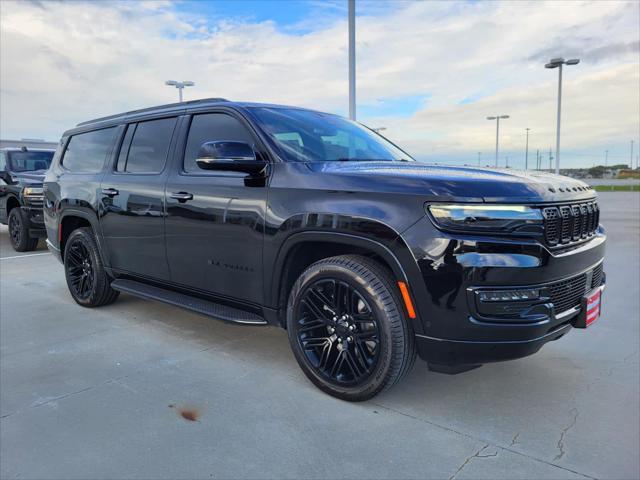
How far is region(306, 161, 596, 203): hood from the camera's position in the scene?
2.51 metres

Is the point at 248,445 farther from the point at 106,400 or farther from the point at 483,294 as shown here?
the point at 483,294

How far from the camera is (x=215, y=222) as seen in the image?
11.5 ft

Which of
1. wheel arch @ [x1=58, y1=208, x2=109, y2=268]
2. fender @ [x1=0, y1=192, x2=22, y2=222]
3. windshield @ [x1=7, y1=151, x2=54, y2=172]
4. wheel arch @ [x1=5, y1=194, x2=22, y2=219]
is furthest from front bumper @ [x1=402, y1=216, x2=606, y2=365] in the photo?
windshield @ [x1=7, y1=151, x2=54, y2=172]

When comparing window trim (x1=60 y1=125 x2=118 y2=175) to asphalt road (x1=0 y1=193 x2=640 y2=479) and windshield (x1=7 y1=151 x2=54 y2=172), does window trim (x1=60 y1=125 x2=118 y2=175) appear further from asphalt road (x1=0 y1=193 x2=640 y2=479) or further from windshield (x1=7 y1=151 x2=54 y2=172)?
windshield (x1=7 y1=151 x2=54 y2=172)

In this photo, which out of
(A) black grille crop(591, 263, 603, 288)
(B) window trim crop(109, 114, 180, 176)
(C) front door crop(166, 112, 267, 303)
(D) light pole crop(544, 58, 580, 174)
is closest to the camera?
(A) black grille crop(591, 263, 603, 288)

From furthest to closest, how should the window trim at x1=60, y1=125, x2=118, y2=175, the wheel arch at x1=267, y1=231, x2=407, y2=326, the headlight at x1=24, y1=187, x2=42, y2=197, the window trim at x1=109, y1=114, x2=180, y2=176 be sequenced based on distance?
the headlight at x1=24, y1=187, x2=42, y2=197
the window trim at x1=60, y1=125, x2=118, y2=175
the window trim at x1=109, y1=114, x2=180, y2=176
the wheel arch at x1=267, y1=231, x2=407, y2=326

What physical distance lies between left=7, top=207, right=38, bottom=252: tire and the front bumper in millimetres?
8292

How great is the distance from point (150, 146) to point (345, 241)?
2.28m

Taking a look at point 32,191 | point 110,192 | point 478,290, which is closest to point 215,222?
point 110,192

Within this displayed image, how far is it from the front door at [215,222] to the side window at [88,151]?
1.35 metres

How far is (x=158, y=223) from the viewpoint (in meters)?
3.97

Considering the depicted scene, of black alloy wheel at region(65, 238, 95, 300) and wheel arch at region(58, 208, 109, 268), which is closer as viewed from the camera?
wheel arch at region(58, 208, 109, 268)

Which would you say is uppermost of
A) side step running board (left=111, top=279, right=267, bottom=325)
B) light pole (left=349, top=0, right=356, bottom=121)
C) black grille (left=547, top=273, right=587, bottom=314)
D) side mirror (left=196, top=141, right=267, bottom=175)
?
light pole (left=349, top=0, right=356, bottom=121)

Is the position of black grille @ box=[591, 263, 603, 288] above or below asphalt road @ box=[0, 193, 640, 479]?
above
